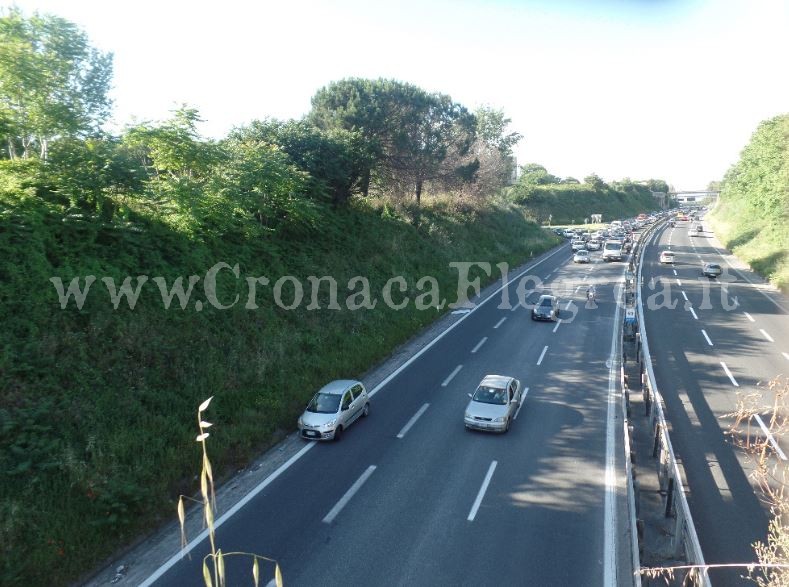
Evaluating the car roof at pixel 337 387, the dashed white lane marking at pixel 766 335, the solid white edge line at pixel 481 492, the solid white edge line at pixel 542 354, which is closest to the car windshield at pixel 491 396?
the solid white edge line at pixel 481 492

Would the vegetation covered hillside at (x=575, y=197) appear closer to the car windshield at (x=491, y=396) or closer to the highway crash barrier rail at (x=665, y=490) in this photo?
the highway crash barrier rail at (x=665, y=490)

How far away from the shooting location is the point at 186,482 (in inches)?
530

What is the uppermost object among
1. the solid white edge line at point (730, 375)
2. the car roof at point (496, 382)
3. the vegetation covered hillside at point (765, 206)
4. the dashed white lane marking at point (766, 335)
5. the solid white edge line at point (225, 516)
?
the vegetation covered hillside at point (765, 206)

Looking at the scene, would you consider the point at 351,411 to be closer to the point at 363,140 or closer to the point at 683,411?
the point at 683,411

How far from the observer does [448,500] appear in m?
12.9

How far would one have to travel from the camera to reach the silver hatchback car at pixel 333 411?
635 inches

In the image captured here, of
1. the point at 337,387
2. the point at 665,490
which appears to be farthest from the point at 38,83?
the point at 665,490

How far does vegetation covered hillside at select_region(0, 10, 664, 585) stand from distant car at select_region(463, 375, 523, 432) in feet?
19.5

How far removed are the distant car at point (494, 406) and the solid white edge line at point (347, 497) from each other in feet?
12.7

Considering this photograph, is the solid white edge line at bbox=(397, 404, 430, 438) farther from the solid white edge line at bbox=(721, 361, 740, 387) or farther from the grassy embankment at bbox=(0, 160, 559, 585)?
the solid white edge line at bbox=(721, 361, 740, 387)

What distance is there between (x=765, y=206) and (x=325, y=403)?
61882 millimetres

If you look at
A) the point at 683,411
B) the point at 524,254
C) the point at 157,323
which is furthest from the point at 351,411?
the point at 524,254

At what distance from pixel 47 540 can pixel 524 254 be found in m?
51.2

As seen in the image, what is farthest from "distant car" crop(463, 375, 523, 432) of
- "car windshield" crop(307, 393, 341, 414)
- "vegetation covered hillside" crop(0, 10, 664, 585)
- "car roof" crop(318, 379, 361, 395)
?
"vegetation covered hillside" crop(0, 10, 664, 585)
